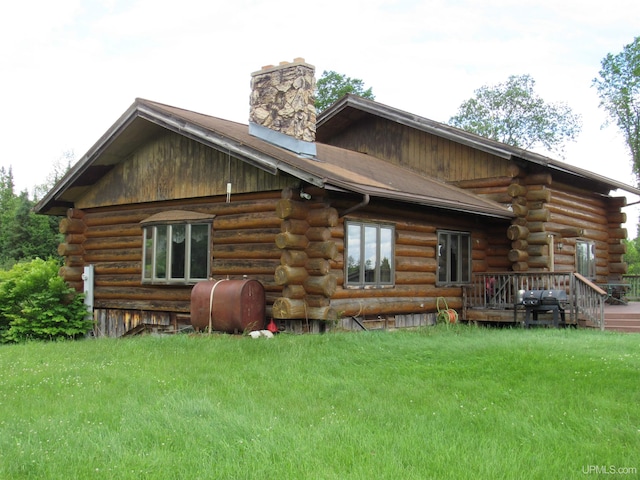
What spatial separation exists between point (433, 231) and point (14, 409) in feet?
39.0

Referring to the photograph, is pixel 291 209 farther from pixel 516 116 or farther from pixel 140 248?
pixel 516 116

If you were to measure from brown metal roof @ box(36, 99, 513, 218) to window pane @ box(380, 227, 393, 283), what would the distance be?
1111 millimetres

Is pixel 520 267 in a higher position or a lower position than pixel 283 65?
lower

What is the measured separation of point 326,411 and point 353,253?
7865 mm

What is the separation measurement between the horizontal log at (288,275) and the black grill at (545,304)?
5.72 meters

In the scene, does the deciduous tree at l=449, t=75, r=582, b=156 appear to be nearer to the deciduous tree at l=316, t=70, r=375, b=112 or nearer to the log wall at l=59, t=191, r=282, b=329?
the deciduous tree at l=316, t=70, r=375, b=112

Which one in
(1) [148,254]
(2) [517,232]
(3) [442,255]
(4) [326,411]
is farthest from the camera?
(2) [517,232]

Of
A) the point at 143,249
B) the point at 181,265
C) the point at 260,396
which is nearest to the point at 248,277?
the point at 181,265

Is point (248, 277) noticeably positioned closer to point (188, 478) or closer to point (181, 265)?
point (181, 265)

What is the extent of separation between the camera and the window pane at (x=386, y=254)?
1619 centimetres

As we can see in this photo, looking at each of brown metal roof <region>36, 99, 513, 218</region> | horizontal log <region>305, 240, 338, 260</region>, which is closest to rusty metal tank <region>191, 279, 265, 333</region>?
horizontal log <region>305, 240, 338, 260</region>

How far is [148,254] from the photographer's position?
17.4 m

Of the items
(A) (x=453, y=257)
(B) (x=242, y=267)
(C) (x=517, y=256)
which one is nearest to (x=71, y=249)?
(B) (x=242, y=267)

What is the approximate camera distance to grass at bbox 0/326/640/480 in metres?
6.07
